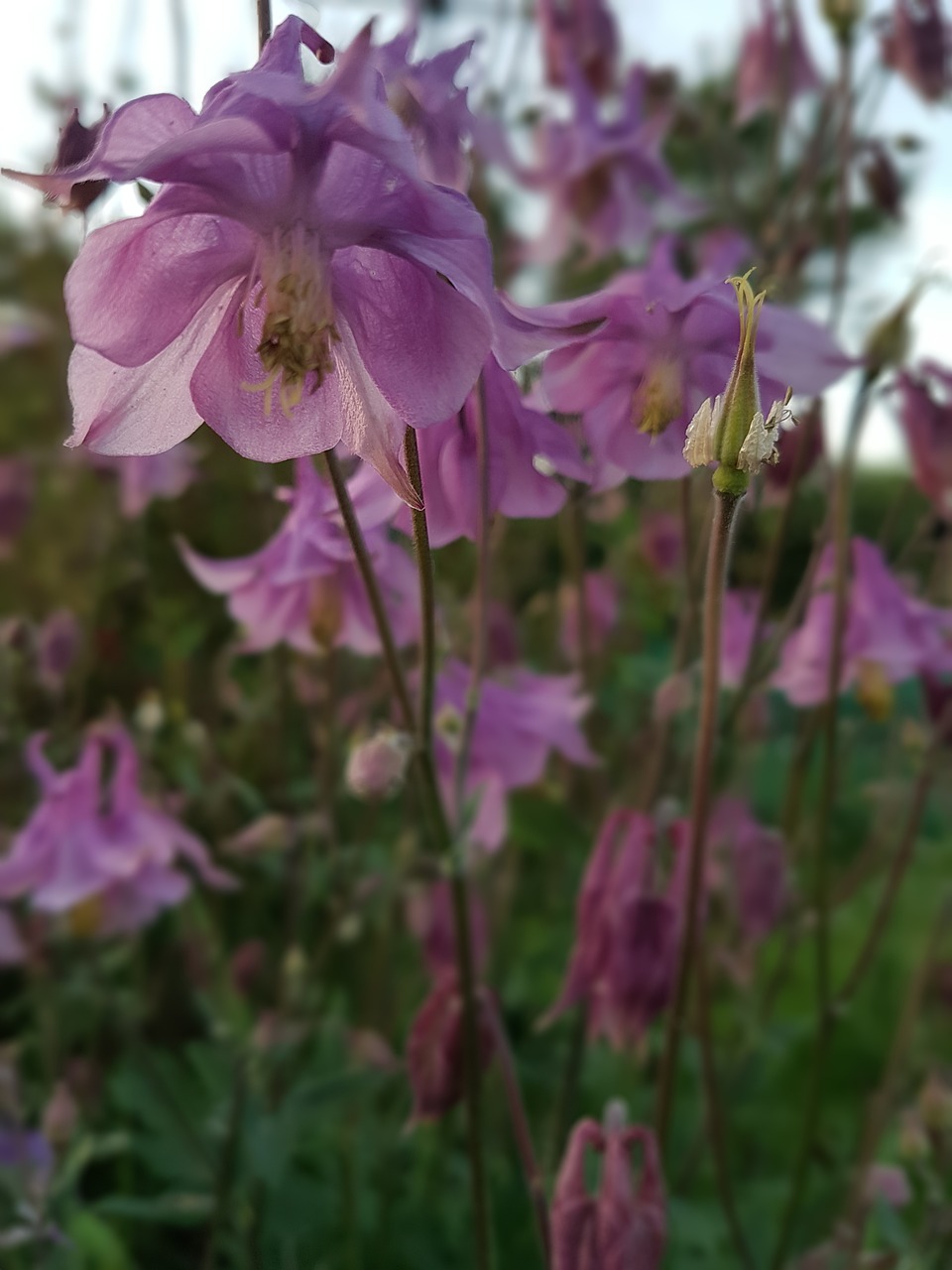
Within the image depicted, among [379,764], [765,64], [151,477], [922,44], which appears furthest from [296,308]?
[765,64]

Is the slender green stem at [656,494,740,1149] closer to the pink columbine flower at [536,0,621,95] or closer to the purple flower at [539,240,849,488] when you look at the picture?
the purple flower at [539,240,849,488]

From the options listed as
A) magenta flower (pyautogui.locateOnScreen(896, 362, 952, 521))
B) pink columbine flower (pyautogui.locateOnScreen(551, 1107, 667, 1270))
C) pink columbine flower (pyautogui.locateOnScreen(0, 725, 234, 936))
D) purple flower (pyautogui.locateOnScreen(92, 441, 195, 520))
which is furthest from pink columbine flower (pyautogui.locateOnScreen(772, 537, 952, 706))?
purple flower (pyautogui.locateOnScreen(92, 441, 195, 520))

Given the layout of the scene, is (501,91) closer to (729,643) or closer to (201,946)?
(729,643)

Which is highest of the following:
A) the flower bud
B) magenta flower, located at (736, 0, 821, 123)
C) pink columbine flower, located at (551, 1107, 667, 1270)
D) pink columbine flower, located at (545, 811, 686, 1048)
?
magenta flower, located at (736, 0, 821, 123)

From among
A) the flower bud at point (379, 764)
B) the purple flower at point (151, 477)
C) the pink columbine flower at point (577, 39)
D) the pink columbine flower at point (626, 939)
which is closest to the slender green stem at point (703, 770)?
the pink columbine flower at point (626, 939)

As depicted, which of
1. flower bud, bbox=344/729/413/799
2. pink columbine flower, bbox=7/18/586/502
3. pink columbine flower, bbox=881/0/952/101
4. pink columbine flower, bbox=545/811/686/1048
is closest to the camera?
pink columbine flower, bbox=7/18/586/502

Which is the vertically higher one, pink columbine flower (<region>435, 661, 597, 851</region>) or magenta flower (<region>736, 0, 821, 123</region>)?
magenta flower (<region>736, 0, 821, 123</region>)
